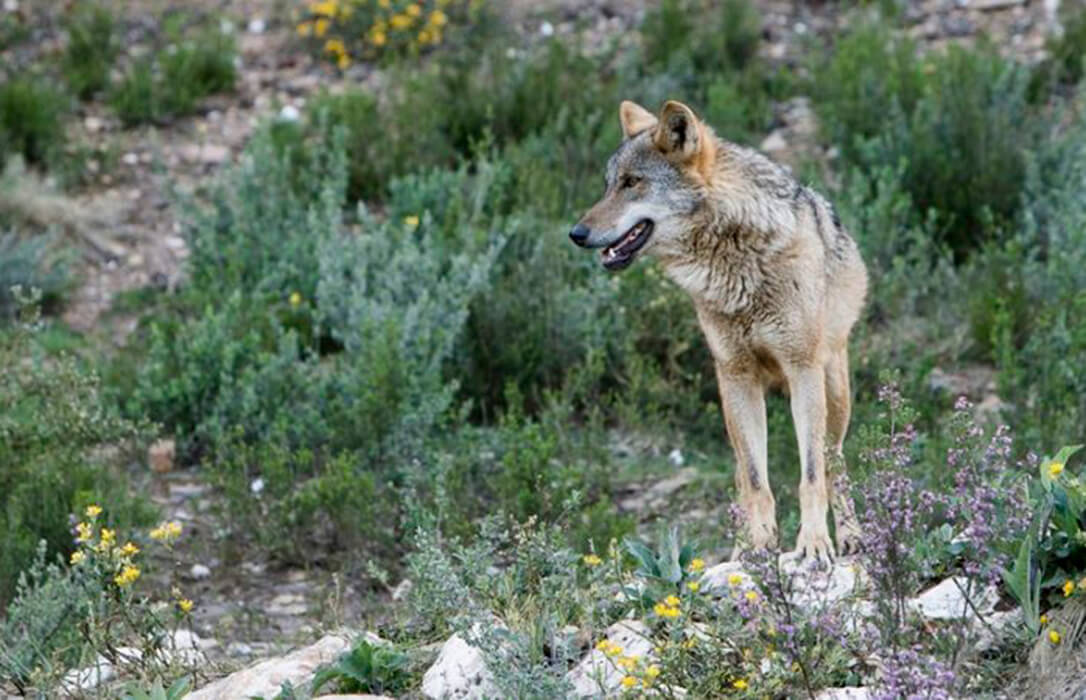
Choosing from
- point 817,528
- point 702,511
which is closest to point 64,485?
point 702,511

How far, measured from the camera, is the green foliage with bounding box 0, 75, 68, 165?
12.7m

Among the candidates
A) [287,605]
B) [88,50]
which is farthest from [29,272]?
[287,605]

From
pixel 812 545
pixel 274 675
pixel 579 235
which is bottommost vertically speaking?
pixel 812 545

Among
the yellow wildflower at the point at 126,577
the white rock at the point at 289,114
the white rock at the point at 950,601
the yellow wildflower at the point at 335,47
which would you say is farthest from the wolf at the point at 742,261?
the yellow wildflower at the point at 335,47

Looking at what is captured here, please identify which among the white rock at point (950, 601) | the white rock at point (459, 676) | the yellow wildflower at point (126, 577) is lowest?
the white rock at point (459, 676)

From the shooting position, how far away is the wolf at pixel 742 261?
23.4 ft

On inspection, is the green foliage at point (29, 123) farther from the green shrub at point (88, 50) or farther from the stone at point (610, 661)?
the stone at point (610, 661)

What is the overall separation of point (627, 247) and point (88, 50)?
799cm

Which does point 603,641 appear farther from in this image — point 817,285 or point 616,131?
point 616,131

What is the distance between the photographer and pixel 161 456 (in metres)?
9.55

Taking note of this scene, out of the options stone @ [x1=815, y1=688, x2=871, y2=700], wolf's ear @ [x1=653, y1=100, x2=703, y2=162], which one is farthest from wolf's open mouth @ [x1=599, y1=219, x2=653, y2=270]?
stone @ [x1=815, y1=688, x2=871, y2=700]

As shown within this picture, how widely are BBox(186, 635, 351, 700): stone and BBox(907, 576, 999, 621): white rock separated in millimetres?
1839

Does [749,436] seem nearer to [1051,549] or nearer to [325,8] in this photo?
[1051,549]

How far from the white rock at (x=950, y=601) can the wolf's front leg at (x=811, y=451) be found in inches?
41.3
